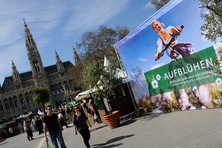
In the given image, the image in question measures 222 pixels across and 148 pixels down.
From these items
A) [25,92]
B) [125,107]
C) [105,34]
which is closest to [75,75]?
[105,34]

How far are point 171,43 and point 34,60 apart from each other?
9098 cm

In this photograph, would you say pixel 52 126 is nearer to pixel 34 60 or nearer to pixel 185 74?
pixel 185 74

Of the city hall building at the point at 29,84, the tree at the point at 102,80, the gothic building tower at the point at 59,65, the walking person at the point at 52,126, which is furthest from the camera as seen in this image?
the gothic building tower at the point at 59,65

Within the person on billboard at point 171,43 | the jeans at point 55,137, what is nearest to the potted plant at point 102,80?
the person on billboard at point 171,43

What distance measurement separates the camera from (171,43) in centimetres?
869

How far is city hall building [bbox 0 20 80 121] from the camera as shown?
87625 mm

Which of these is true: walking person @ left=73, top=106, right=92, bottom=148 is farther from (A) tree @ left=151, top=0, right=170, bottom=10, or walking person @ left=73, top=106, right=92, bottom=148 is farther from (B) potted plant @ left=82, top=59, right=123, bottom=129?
(A) tree @ left=151, top=0, right=170, bottom=10

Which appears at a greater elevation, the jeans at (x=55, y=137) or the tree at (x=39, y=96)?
the tree at (x=39, y=96)

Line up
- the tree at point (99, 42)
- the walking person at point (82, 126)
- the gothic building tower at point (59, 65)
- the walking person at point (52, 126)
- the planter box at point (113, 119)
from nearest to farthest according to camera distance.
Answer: the walking person at point (52, 126) < the walking person at point (82, 126) < the planter box at point (113, 119) < the tree at point (99, 42) < the gothic building tower at point (59, 65)

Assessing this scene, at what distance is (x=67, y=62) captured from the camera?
4048 inches

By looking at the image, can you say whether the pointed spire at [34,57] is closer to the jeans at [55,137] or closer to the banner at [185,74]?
the banner at [185,74]

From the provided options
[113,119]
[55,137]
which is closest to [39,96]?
[113,119]

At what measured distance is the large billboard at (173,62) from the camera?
24.0ft

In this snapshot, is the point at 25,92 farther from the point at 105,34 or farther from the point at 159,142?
the point at 159,142
